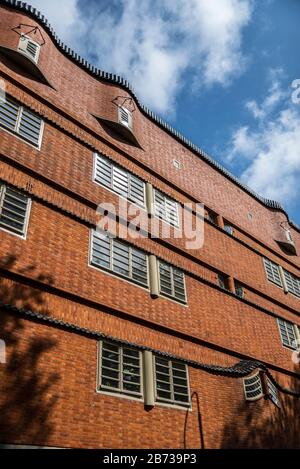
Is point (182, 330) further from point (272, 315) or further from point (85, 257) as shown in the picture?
point (272, 315)

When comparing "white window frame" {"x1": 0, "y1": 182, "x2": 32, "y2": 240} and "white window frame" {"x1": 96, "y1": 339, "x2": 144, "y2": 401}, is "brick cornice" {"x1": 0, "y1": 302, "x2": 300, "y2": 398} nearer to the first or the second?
"white window frame" {"x1": 96, "y1": 339, "x2": 144, "y2": 401}

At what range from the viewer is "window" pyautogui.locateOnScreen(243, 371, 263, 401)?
36.5ft

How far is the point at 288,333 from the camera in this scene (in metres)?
15.9

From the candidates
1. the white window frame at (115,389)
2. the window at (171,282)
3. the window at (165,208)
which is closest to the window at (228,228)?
the window at (165,208)

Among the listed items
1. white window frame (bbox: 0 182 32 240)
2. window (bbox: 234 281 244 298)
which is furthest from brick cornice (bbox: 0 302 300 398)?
window (bbox: 234 281 244 298)

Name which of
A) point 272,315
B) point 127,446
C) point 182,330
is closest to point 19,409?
point 127,446

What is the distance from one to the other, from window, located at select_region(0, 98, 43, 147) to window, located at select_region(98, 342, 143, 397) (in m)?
5.71

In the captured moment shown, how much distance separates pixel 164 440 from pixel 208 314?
434cm

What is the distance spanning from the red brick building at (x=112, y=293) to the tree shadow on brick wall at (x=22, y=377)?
23mm

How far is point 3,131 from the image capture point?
10.1m

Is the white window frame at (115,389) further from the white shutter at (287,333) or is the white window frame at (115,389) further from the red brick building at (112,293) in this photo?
the white shutter at (287,333)

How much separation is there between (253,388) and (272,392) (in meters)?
1.08

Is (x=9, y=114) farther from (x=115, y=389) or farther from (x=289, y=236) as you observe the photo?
(x=289, y=236)

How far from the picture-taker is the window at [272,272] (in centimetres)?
1719
